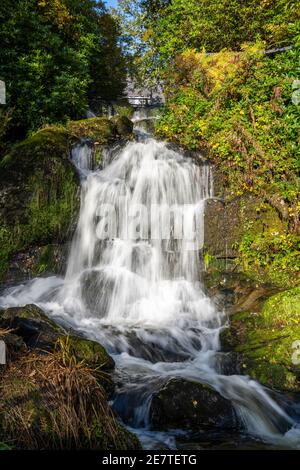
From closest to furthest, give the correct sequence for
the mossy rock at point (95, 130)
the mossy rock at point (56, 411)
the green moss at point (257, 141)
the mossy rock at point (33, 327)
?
the mossy rock at point (56, 411), the mossy rock at point (33, 327), the green moss at point (257, 141), the mossy rock at point (95, 130)

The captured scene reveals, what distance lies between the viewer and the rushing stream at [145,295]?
4.98 metres

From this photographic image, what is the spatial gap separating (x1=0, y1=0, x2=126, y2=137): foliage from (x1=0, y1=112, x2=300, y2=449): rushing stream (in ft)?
9.37

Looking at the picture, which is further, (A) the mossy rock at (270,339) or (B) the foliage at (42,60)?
(B) the foliage at (42,60)

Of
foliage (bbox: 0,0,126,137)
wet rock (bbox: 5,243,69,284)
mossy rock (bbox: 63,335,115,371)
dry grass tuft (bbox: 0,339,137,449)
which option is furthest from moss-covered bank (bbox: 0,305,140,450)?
foliage (bbox: 0,0,126,137)

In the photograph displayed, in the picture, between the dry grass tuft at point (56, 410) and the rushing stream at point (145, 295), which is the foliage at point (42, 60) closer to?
the rushing stream at point (145, 295)

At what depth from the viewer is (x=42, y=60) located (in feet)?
43.8

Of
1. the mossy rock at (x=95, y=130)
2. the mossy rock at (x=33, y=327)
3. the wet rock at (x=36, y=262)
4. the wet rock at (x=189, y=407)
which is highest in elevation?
the mossy rock at (x=95, y=130)

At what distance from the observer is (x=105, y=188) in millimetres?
10320

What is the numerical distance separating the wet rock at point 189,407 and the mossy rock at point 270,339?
1238mm

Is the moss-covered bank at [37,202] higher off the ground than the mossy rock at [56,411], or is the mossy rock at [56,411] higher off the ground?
the moss-covered bank at [37,202]

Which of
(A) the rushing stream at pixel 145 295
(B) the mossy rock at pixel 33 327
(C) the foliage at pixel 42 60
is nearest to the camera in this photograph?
(A) the rushing stream at pixel 145 295

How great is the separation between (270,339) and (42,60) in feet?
36.5

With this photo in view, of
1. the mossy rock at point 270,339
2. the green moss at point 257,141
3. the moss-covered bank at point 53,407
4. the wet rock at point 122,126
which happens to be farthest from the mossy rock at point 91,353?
the wet rock at point 122,126

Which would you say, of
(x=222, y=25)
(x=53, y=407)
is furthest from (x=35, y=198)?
(x=222, y=25)
